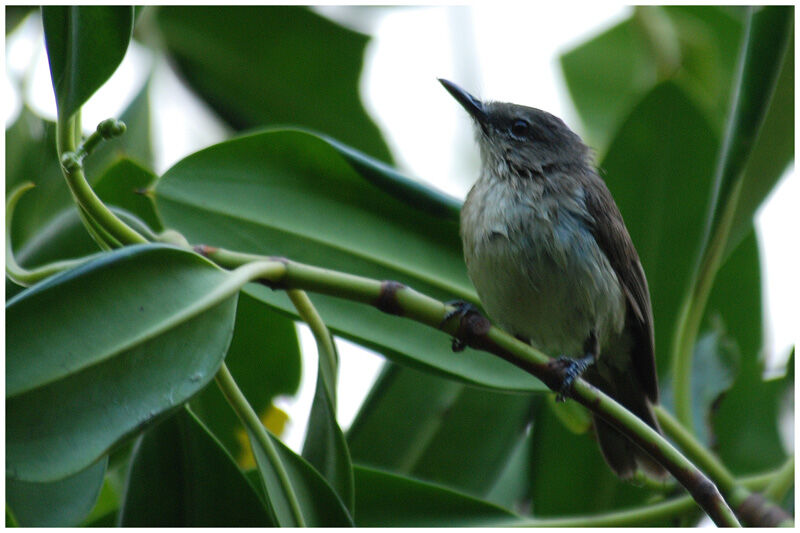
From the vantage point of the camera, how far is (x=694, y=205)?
266 centimetres

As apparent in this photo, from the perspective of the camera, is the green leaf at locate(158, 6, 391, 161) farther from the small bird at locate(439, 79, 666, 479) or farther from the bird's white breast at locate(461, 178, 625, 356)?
the bird's white breast at locate(461, 178, 625, 356)

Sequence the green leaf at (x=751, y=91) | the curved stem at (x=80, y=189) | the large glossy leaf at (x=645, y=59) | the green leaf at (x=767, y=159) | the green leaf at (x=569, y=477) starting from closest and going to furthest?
the curved stem at (x=80, y=189) → the green leaf at (x=751, y=91) → the green leaf at (x=767, y=159) → the green leaf at (x=569, y=477) → the large glossy leaf at (x=645, y=59)

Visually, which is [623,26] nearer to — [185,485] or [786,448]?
[786,448]

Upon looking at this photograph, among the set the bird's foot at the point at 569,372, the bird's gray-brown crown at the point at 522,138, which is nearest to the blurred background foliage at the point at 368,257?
the bird's foot at the point at 569,372

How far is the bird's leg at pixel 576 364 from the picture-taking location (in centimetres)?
186

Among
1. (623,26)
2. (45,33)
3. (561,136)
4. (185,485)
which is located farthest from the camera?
(623,26)

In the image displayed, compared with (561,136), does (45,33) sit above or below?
above

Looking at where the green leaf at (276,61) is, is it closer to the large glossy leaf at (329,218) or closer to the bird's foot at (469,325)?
the large glossy leaf at (329,218)

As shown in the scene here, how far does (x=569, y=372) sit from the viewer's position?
201 cm

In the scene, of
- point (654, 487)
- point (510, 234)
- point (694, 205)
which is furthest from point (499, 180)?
point (654, 487)

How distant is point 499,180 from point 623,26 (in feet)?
4.34

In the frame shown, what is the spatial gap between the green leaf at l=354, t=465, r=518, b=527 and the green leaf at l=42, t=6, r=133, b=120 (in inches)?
40.1

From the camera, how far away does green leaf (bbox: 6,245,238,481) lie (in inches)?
54.2

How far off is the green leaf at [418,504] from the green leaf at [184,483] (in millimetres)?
326
